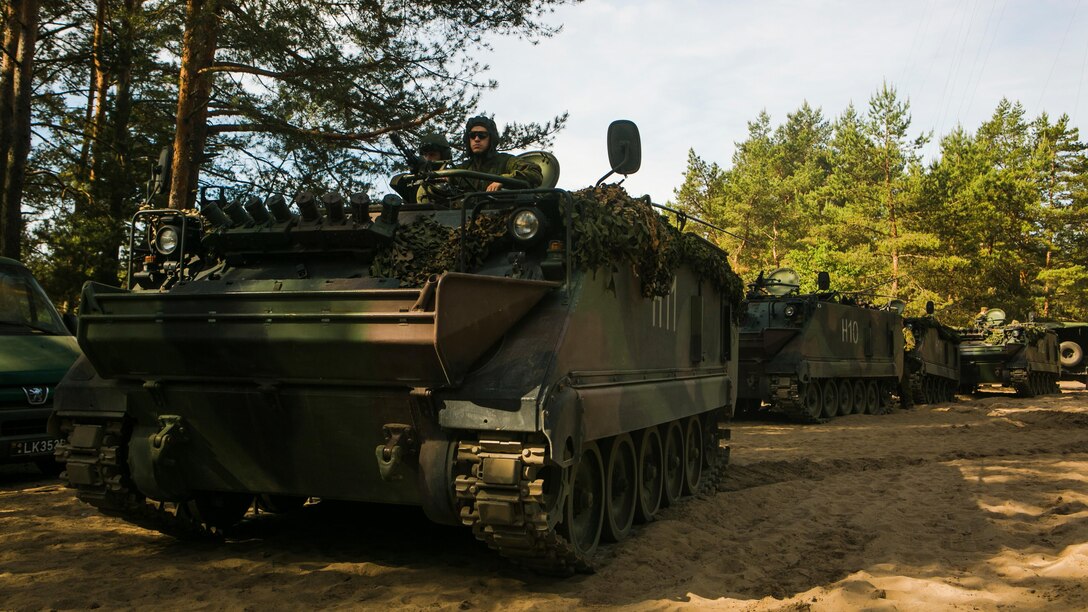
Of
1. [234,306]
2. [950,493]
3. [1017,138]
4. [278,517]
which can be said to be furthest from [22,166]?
[1017,138]

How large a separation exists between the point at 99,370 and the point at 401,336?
7.25 feet

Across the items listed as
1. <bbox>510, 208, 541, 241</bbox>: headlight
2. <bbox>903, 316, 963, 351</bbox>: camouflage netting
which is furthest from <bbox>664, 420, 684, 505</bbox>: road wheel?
<bbox>903, 316, 963, 351</bbox>: camouflage netting

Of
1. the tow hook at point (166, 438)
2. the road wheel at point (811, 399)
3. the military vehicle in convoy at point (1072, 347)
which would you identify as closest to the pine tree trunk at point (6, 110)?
the tow hook at point (166, 438)

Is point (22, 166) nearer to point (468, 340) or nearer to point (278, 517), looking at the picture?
point (278, 517)

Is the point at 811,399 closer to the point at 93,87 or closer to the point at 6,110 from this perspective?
the point at 6,110

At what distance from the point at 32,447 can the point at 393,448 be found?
5.29m

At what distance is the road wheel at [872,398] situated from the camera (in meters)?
20.6

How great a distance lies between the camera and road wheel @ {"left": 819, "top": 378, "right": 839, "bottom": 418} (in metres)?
18.2

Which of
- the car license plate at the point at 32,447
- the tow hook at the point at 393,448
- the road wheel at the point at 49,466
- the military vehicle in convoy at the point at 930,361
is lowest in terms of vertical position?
the road wheel at the point at 49,466

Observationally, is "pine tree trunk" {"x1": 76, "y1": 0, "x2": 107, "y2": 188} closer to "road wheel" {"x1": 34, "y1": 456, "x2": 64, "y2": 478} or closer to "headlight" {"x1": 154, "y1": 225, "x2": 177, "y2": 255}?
"road wheel" {"x1": 34, "y1": 456, "x2": 64, "y2": 478}

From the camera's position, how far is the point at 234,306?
208 inches

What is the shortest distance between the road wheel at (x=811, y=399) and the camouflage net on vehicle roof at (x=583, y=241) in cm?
1065

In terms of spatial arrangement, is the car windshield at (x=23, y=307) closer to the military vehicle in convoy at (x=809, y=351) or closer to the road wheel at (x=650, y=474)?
the road wheel at (x=650, y=474)

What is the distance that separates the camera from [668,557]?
616 centimetres
